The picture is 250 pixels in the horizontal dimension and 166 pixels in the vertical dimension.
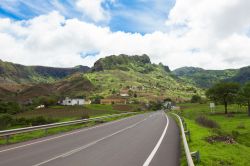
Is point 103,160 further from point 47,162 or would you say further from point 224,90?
point 224,90

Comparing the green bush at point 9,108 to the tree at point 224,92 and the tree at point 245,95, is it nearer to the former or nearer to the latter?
the tree at point 224,92

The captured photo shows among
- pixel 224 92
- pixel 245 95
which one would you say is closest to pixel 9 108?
pixel 224 92

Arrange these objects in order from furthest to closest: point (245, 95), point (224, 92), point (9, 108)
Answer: point (9, 108) < point (224, 92) < point (245, 95)

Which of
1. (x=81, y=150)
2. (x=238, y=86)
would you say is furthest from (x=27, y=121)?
(x=238, y=86)

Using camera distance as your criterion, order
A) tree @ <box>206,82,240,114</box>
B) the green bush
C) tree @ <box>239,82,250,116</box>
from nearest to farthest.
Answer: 1. tree @ <box>239,82,250,116</box>
2. tree @ <box>206,82,240,114</box>
3. the green bush

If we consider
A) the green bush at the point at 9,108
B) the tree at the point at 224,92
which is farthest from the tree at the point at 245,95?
the green bush at the point at 9,108

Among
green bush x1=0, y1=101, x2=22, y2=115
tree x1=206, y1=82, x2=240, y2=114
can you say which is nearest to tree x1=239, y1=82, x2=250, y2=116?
tree x1=206, y1=82, x2=240, y2=114

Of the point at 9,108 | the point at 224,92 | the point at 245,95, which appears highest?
the point at 224,92

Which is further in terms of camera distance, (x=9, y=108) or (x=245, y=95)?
(x=9, y=108)

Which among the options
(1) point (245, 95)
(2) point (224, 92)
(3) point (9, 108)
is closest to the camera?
(1) point (245, 95)

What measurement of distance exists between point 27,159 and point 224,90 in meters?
85.6

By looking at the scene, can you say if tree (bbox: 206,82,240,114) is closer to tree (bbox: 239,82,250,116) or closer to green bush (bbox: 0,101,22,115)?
tree (bbox: 239,82,250,116)

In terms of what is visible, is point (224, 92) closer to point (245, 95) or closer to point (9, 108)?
point (245, 95)

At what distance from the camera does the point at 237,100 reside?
84750 mm
